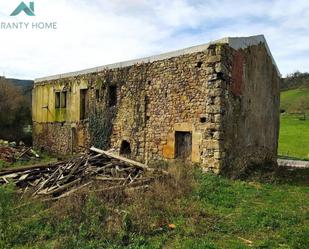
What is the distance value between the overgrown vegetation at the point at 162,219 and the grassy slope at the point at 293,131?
2240 centimetres

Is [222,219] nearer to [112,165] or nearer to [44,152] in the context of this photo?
[112,165]

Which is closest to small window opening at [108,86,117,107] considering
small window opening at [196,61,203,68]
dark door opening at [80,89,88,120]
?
dark door opening at [80,89,88,120]

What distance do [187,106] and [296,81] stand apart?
45500mm

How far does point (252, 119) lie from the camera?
43.3ft

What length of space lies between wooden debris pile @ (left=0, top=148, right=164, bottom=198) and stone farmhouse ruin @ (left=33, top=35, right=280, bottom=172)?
2204 mm

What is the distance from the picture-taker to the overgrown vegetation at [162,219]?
568 centimetres

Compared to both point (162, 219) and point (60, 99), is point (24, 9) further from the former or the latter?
point (162, 219)

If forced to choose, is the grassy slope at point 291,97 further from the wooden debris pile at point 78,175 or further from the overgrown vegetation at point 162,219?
the overgrown vegetation at point 162,219

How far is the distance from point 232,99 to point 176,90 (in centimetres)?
193

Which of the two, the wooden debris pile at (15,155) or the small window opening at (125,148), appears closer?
the small window opening at (125,148)

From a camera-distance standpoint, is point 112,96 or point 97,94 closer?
point 112,96

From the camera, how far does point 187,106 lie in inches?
463

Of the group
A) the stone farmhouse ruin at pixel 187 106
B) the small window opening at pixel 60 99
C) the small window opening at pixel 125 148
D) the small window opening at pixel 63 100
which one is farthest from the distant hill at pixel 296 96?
the small window opening at pixel 125 148

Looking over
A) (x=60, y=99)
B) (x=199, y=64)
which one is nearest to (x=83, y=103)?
(x=60, y=99)
